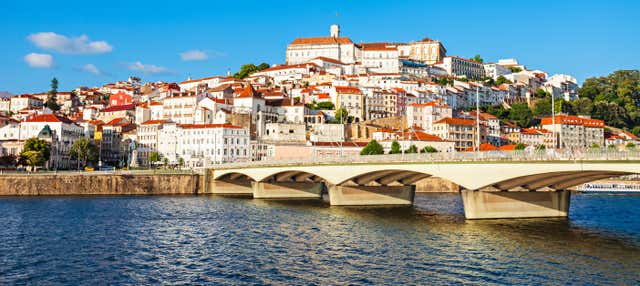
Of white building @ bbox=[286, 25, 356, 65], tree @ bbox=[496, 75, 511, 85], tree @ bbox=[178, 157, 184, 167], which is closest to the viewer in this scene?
tree @ bbox=[178, 157, 184, 167]

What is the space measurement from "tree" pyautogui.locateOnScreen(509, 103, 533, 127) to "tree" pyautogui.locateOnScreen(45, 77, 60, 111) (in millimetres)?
115399

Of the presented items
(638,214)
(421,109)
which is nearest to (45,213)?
(638,214)

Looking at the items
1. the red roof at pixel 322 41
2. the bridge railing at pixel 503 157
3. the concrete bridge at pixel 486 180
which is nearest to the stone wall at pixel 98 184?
the concrete bridge at pixel 486 180

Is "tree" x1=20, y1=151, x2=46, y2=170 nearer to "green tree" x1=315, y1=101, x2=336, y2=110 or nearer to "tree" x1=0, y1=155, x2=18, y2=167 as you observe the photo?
"tree" x1=0, y1=155, x2=18, y2=167

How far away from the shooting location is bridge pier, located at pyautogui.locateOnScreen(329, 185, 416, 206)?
53.2 meters

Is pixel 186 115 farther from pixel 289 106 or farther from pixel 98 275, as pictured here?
pixel 98 275

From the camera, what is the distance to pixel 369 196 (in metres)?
53.6

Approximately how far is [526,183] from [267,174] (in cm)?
2978

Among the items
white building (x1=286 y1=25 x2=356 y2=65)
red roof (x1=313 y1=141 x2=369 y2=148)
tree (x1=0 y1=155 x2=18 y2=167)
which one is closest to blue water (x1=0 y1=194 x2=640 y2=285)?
tree (x1=0 y1=155 x2=18 y2=167)

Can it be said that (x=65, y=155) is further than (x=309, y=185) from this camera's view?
Yes

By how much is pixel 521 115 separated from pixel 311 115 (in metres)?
56.0

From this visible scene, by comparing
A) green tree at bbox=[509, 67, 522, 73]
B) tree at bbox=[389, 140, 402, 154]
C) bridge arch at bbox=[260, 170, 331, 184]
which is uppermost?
green tree at bbox=[509, 67, 522, 73]

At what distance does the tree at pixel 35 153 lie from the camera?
76.9 metres

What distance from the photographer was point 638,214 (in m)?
48.2
